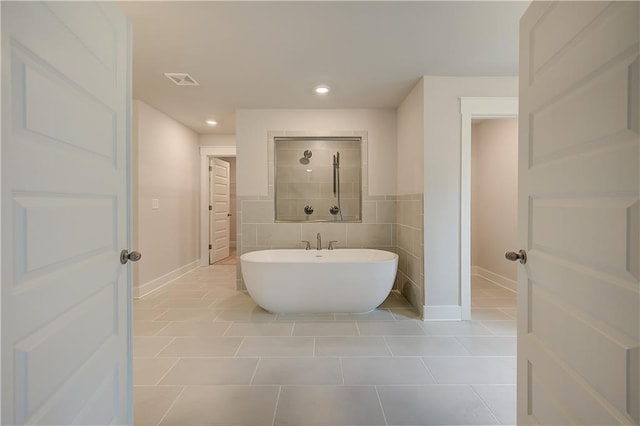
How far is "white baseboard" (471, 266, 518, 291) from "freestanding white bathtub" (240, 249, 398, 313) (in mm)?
1902

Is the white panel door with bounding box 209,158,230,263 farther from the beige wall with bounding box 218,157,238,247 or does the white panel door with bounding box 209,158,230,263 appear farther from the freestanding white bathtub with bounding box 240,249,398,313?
the freestanding white bathtub with bounding box 240,249,398,313

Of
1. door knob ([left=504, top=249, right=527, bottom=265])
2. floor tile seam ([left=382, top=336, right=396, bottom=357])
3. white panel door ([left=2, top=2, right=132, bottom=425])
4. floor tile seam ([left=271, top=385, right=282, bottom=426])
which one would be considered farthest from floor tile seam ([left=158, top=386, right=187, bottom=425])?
door knob ([left=504, top=249, right=527, bottom=265])

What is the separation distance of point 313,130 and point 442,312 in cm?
254

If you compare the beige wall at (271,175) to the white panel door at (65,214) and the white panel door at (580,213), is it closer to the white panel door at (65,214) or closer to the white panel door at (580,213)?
the white panel door at (65,214)

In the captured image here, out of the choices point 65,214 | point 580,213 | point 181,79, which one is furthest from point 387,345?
point 181,79

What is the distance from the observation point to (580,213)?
90 centimetres

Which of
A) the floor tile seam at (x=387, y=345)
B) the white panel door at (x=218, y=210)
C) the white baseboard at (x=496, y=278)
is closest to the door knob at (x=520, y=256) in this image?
the floor tile seam at (x=387, y=345)

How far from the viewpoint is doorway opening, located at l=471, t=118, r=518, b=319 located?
380 cm

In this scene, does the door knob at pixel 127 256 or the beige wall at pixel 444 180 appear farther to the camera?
the beige wall at pixel 444 180

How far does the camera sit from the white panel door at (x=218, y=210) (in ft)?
18.0

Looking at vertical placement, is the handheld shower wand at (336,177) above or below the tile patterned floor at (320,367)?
above

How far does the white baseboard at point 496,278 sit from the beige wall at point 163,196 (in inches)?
173

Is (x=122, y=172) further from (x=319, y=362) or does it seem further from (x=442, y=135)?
(x=442, y=135)

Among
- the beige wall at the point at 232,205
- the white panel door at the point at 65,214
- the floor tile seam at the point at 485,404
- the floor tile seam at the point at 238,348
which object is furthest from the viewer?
the beige wall at the point at 232,205
